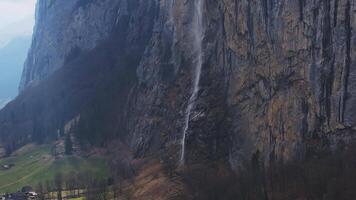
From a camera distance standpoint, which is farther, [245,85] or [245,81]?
[245,81]

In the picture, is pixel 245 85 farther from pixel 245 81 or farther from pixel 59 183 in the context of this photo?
pixel 59 183

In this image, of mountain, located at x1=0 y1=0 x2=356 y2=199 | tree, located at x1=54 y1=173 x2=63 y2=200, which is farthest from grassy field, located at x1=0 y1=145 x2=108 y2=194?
mountain, located at x1=0 y1=0 x2=356 y2=199

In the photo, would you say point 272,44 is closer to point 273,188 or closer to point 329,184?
point 273,188

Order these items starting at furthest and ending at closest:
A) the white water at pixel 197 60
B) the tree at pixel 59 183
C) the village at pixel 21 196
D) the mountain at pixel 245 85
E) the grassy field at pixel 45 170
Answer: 1. the grassy field at pixel 45 170
2. the village at pixel 21 196
3. the white water at pixel 197 60
4. the tree at pixel 59 183
5. the mountain at pixel 245 85

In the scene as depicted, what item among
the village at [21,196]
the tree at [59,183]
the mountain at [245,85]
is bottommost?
the village at [21,196]

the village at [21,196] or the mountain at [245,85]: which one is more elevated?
the mountain at [245,85]

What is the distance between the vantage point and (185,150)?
147 meters

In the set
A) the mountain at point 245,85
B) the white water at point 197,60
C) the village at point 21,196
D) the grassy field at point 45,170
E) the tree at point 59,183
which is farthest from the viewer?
the grassy field at point 45,170

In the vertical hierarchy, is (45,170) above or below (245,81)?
below

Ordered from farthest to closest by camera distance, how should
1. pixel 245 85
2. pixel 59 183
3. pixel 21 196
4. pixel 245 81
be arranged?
pixel 21 196 → pixel 59 183 → pixel 245 81 → pixel 245 85

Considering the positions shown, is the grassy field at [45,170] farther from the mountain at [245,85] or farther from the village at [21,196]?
the village at [21,196]

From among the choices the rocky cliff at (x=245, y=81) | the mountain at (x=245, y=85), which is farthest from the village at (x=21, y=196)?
the mountain at (x=245, y=85)

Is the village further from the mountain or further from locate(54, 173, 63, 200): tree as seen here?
the mountain

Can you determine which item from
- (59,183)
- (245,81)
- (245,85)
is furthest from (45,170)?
(245,81)
